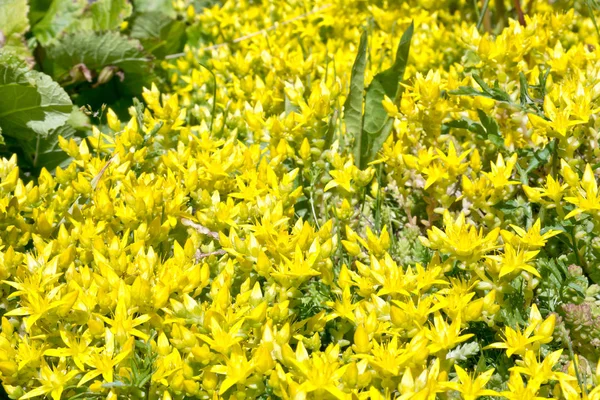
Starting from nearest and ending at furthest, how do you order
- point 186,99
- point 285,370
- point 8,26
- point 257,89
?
point 285,370, point 257,89, point 186,99, point 8,26

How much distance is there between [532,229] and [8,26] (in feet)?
8.82

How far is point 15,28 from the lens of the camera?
3408 mm

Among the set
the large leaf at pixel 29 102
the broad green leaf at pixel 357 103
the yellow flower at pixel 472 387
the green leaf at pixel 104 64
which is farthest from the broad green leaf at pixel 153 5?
the yellow flower at pixel 472 387

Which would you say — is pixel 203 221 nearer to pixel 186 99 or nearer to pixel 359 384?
pixel 359 384

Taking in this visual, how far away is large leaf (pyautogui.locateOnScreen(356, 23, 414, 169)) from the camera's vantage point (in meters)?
2.55

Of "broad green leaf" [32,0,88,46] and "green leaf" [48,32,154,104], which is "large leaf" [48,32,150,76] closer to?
"green leaf" [48,32,154,104]

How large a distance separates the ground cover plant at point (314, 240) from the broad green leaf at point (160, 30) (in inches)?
29.9

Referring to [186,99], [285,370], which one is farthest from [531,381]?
[186,99]

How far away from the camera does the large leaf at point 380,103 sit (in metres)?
2.55

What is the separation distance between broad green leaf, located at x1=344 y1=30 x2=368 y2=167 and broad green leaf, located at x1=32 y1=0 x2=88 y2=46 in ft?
6.50

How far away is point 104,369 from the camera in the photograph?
157cm

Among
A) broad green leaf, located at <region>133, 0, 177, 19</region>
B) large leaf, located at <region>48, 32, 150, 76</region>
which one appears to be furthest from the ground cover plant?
broad green leaf, located at <region>133, 0, 177, 19</region>

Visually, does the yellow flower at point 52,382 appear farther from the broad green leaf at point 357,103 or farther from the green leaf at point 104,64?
the green leaf at point 104,64

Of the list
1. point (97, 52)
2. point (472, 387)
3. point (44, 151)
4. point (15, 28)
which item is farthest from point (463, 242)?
point (15, 28)
